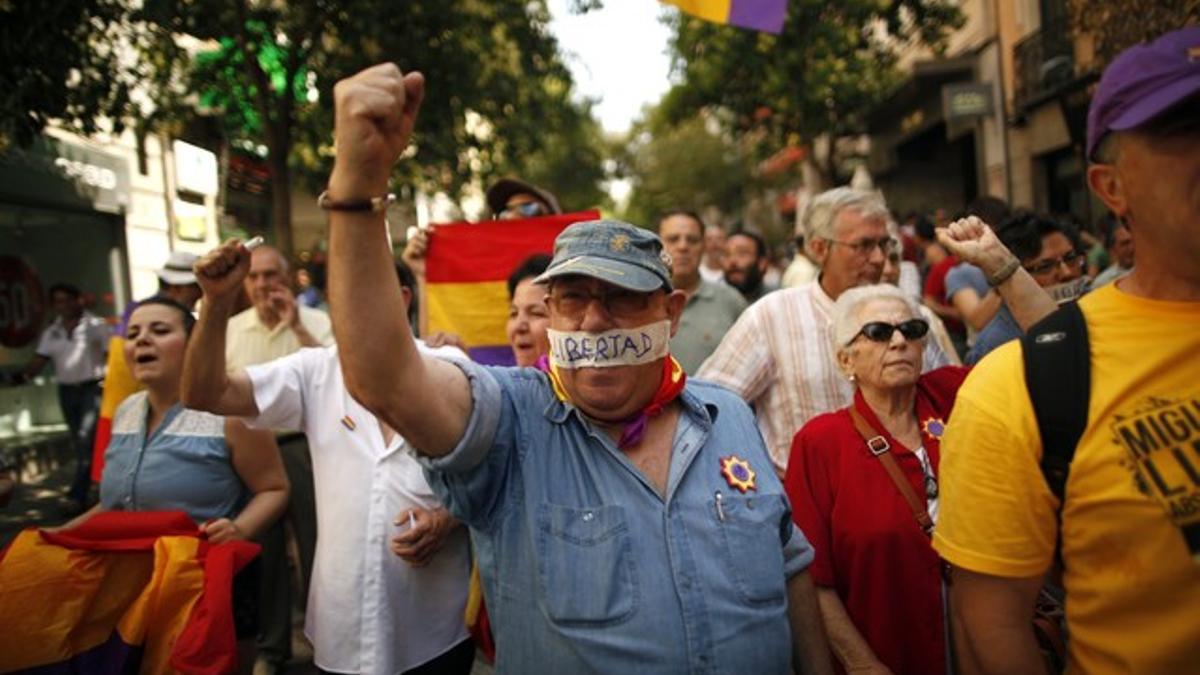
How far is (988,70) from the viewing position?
19750 mm

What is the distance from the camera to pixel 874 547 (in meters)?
2.54

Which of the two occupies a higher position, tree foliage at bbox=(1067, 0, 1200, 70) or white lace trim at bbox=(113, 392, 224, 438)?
tree foliage at bbox=(1067, 0, 1200, 70)

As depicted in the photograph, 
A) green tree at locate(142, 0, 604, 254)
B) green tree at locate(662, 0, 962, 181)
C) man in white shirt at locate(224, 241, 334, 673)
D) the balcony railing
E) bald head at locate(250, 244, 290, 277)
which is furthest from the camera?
the balcony railing

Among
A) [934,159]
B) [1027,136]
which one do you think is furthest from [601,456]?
[934,159]

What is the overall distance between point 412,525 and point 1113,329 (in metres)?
1.96

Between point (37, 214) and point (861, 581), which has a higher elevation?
point (37, 214)

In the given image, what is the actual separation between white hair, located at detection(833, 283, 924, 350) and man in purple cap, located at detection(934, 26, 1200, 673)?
1.28 metres

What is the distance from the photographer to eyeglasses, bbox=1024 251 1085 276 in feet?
11.9

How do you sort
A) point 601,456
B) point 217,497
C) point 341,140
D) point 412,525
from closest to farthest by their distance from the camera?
point 341,140 → point 601,456 → point 412,525 → point 217,497

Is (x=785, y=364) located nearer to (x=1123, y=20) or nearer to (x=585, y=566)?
(x=585, y=566)

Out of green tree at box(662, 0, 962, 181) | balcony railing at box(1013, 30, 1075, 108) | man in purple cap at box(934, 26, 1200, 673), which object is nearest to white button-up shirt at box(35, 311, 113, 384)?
man in purple cap at box(934, 26, 1200, 673)

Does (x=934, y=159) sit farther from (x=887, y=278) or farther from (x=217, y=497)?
(x=217, y=497)

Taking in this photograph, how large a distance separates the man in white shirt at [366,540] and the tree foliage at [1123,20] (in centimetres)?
432

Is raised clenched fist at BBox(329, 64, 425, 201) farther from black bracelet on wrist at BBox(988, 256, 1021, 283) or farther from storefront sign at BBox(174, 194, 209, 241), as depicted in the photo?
storefront sign at BBox(174, 194, 209, 241)
